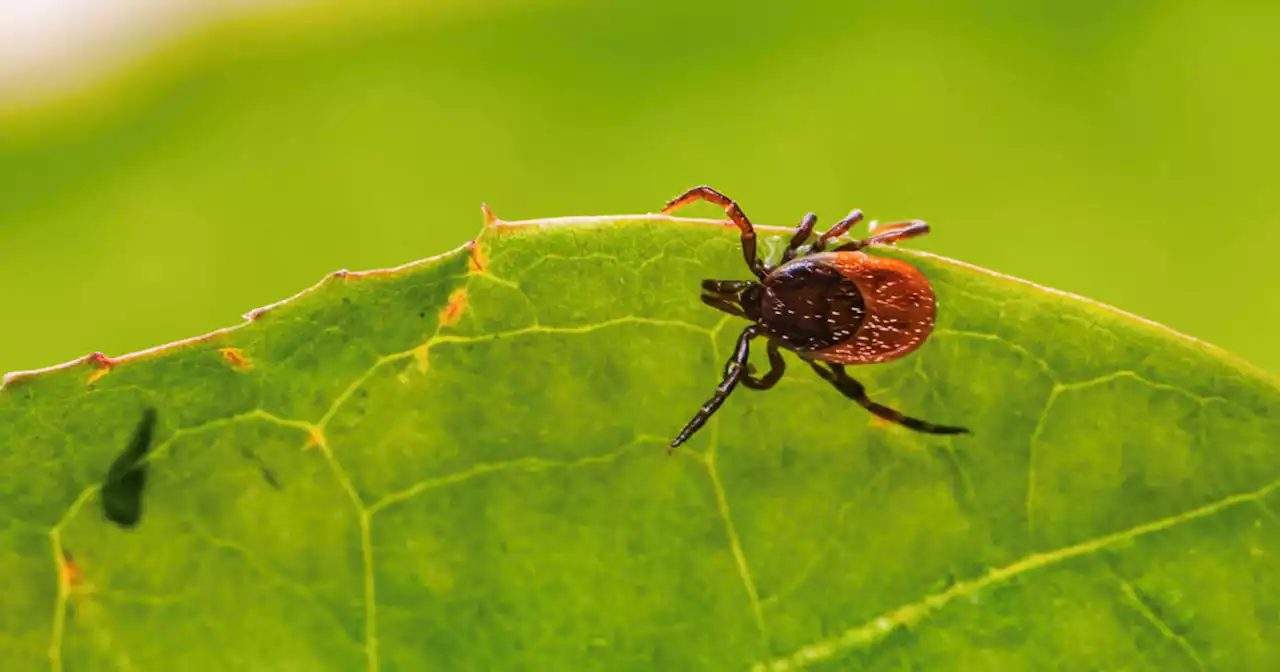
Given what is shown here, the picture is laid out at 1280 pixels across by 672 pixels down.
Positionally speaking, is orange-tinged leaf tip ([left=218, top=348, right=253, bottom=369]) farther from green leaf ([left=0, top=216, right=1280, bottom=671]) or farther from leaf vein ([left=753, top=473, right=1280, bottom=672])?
leaf vein ([left=753, top=473, right=1280, bottom=672])

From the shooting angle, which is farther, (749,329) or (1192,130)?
(1192,130)

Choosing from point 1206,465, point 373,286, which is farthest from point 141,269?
point 1206,465

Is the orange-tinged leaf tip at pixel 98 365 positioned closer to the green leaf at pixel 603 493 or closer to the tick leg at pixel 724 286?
the green leaf at pixel 603 493

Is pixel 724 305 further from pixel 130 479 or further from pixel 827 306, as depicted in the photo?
pixel 130 479

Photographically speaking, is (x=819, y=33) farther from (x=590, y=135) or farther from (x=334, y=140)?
(x=334, y=140)

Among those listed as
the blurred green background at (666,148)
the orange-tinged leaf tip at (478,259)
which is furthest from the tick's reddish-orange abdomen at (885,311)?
the orange-tinged leaf tip at (478,259)

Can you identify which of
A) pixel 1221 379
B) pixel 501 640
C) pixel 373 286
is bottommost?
pixel 501 640
